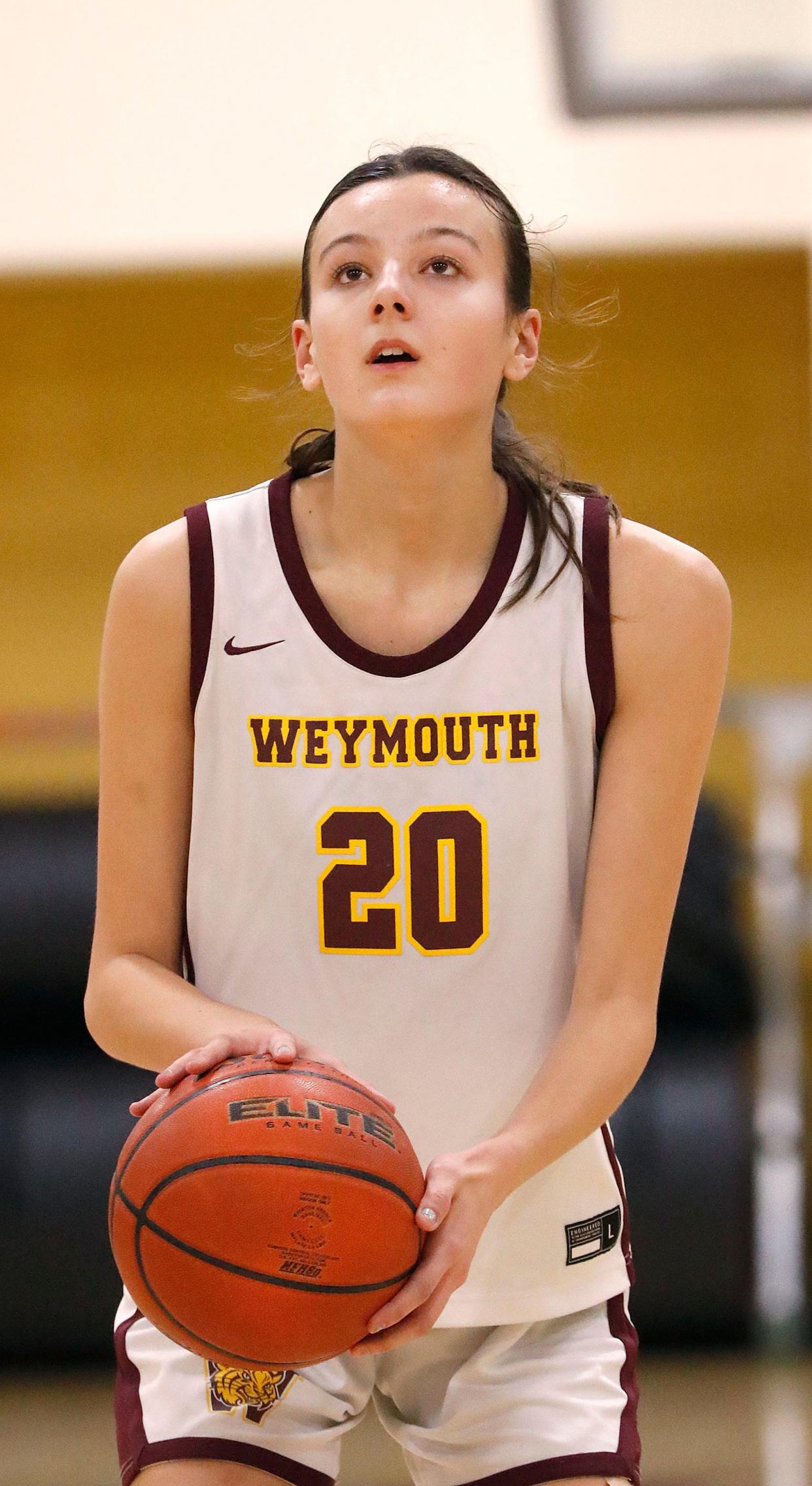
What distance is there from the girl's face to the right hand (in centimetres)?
66

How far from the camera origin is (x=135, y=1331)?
1.90 meters

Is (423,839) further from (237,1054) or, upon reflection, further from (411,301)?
(411,301)

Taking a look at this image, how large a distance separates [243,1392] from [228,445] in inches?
151

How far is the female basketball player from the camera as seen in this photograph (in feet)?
6.07

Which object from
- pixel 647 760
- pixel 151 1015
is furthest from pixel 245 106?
pixel 151 1015

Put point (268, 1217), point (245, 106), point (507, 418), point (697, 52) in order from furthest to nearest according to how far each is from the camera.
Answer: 1. point (245, 106)
2. point (697, 52)
3. point (507, 418)
4. point (268, 1217)

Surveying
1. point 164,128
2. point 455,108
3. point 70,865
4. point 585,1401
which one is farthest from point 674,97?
point 585,1401

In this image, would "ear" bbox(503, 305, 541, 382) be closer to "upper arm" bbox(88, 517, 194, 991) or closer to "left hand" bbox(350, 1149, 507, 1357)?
"upper arm" bbox(88, 517, 194, 991)

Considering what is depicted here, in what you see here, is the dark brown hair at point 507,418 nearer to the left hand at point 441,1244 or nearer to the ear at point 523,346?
the ear at point 523,346

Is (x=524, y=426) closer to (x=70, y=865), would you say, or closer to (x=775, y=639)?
(x=70, y=865)

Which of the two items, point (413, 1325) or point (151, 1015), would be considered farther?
point (151, 1015)

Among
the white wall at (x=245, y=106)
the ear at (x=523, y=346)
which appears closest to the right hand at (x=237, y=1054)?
the ear at (x=523, y=346)

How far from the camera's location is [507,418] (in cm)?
215

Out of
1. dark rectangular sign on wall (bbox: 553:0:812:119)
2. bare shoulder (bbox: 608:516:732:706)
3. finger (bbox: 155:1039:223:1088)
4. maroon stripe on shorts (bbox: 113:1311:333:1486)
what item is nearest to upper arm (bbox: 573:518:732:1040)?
bare shoulder (bbox: 608:516:732:706)
